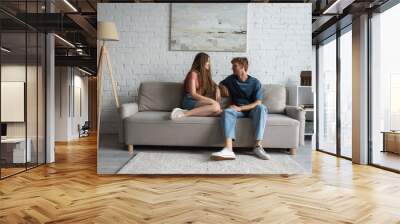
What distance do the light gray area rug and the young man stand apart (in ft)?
0.22

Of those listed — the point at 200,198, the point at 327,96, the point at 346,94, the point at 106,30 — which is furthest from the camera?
the point at 346,94

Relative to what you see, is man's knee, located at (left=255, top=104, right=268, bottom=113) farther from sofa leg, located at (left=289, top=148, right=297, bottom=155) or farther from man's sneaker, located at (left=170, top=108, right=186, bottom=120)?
man's sneaker, located at (left=170, top=108, right=186, bottom=120)

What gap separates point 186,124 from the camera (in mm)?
3529

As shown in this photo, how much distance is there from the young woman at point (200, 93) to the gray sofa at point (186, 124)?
0.06 metres

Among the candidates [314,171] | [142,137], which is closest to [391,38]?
[314,171]

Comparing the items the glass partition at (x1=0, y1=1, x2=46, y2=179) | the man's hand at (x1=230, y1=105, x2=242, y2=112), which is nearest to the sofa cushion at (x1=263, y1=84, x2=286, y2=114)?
the man's hand at (x1=230, y1=105, x2=242, y2=112)

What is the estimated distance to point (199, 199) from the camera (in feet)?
9.61

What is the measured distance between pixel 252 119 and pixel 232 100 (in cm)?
27

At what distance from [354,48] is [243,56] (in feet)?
8.73

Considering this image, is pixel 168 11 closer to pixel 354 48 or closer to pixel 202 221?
pixel 202 221

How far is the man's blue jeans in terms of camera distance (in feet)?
11.4

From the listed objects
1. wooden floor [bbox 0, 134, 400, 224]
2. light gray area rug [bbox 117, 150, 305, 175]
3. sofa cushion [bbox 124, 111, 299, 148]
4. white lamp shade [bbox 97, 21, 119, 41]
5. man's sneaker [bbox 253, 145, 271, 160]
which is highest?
white lamp shade [bbox 97, 21, 119, 41]

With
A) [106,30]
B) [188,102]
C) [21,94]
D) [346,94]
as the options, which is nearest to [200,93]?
[188,102]

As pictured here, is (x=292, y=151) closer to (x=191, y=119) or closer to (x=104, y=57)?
(x=191, y=119)
